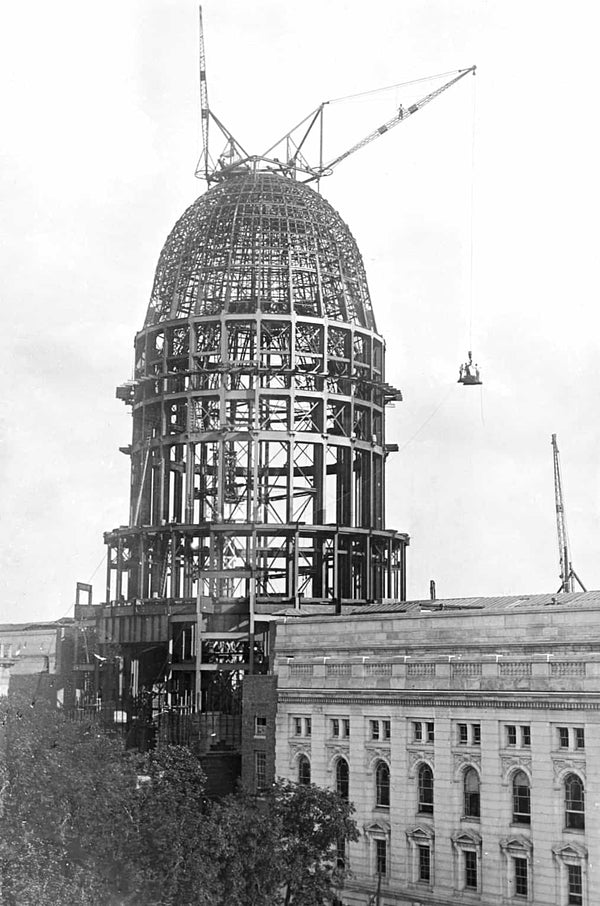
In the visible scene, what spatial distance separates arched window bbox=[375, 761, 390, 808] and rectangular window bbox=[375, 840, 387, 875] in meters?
2.17

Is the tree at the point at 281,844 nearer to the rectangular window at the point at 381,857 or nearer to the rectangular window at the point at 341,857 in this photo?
the rectangular window at the point at 341,857

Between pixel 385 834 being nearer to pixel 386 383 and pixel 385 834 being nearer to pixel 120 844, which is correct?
pixel 120 844

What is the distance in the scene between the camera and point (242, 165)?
140 metres

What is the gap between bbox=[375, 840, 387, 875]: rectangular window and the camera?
82.6 m

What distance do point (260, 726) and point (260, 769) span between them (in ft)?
9.26

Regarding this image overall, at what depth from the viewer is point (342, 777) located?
86.9 metres

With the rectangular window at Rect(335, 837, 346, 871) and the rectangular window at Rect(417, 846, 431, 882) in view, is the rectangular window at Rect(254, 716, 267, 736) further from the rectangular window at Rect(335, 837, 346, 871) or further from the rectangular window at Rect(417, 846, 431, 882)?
the rectangular window at Rect(417, 846, 431, 882)

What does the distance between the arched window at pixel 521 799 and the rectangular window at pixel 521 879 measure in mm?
2165

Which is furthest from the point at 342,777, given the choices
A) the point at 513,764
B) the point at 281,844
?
the point at 281,844

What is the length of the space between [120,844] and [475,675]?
25.1 meters

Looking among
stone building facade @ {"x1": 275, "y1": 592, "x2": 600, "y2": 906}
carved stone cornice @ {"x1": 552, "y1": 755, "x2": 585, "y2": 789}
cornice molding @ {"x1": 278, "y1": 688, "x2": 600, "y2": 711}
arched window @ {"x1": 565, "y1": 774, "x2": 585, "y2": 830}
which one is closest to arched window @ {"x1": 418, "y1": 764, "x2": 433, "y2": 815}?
stone building facade @ {"x1": 275, "y1": 592, "x2": 600, "y2": 906}

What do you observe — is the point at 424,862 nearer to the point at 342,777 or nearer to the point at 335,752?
the point at 342,777

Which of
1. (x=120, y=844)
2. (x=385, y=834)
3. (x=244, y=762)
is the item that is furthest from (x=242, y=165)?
(x=120, y=844)

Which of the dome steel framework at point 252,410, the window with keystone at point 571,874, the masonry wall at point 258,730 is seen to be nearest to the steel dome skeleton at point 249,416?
the dome steel framework at point 252,410
